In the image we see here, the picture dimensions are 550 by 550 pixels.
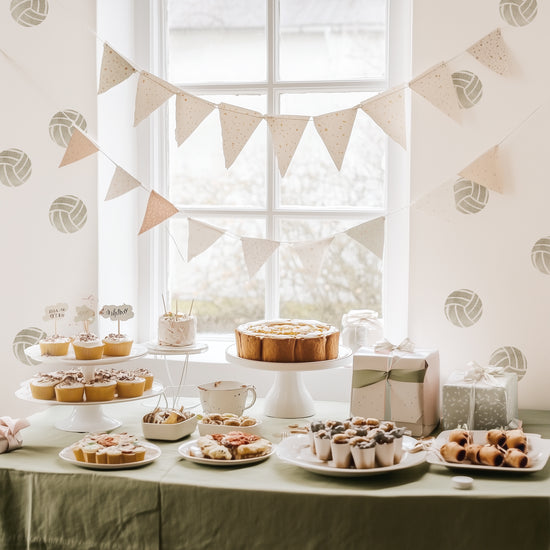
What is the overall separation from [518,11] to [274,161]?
2.65 feet

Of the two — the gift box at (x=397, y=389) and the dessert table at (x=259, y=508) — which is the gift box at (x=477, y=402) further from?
the dessert table at (x=259, y=508)

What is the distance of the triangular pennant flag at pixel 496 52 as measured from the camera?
2049 millimetres

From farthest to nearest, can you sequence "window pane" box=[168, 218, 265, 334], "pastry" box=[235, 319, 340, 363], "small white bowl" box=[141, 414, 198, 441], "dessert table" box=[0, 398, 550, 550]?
"window pane" box=[168, 218, 265, 334] → "pastry" box=[235, 319, 340, 363] → "small white bowl" box=[141, 414, 198, 441] → "dessert table" box=[0, 398, 550, 550]

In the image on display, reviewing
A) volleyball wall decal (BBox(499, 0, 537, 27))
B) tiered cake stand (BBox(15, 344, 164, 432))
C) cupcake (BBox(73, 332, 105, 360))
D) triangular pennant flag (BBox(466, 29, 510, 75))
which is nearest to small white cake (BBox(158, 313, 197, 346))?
tiered cake stand (BBox(15, 344, 164, 432))

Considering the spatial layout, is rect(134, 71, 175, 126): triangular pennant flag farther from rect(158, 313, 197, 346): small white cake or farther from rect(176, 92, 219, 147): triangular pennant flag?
rect(158, 313, 197, 346): small white cake

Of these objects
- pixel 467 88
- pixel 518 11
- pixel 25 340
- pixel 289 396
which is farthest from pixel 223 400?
pixel 518 11

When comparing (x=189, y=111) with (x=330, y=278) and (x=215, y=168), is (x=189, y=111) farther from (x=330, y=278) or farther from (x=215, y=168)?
(x=330, y=278)

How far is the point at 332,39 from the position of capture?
2.42 m

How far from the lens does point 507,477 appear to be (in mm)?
1598

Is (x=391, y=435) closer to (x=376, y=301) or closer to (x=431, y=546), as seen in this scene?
(x=431, y=546)

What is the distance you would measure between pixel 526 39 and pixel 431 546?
1276 mm

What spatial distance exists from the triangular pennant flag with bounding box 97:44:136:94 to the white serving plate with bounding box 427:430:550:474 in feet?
4.06

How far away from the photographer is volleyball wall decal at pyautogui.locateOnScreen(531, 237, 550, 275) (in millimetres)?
2066

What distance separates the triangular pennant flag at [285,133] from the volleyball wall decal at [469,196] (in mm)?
443
